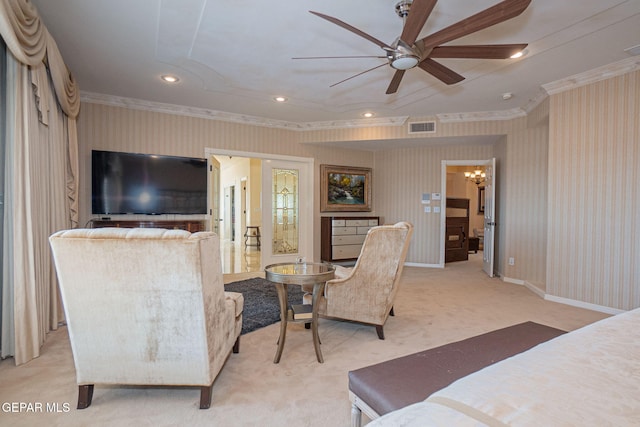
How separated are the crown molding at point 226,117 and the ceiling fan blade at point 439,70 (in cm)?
254

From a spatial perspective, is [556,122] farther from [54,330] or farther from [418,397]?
[54,330]

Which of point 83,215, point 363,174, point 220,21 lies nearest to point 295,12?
point 220,21

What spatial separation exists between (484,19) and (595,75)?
2.54 meters

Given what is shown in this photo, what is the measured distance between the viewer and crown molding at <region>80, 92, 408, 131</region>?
4.44 m

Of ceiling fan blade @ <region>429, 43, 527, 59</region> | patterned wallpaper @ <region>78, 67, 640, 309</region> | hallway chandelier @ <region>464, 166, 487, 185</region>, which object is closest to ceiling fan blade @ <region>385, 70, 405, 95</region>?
ceiling fan blade @ <region>429, 43, 527, 59</region>

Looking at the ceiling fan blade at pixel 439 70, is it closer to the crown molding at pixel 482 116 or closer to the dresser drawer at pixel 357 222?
the crown molding at pixel 482 116

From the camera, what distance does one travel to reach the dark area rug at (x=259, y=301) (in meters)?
3.14

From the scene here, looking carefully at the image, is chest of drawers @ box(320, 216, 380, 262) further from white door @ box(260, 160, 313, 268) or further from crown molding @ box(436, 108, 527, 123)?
crown molding @ box(436, 108, 527, 123)

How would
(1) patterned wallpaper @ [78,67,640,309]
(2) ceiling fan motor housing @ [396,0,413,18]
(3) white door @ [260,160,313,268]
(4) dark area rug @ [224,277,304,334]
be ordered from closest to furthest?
(2) ceiling fan motor housing @ [396,0,413,18], (4) dark area rug @ [224,277,304,334], (1) patterned wallpaper @ [78,67,640,309], (3) white door @ [260,160,313,268]

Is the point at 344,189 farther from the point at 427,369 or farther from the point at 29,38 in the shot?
the point at 427,369

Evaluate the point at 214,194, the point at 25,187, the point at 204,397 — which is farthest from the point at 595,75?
the point at 214,194

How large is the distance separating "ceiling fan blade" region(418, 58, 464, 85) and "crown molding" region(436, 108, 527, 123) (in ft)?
8.05

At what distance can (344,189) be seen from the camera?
646cm

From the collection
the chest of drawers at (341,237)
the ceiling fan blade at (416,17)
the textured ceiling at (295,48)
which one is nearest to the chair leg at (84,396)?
the textured ceiling at (295,48)
